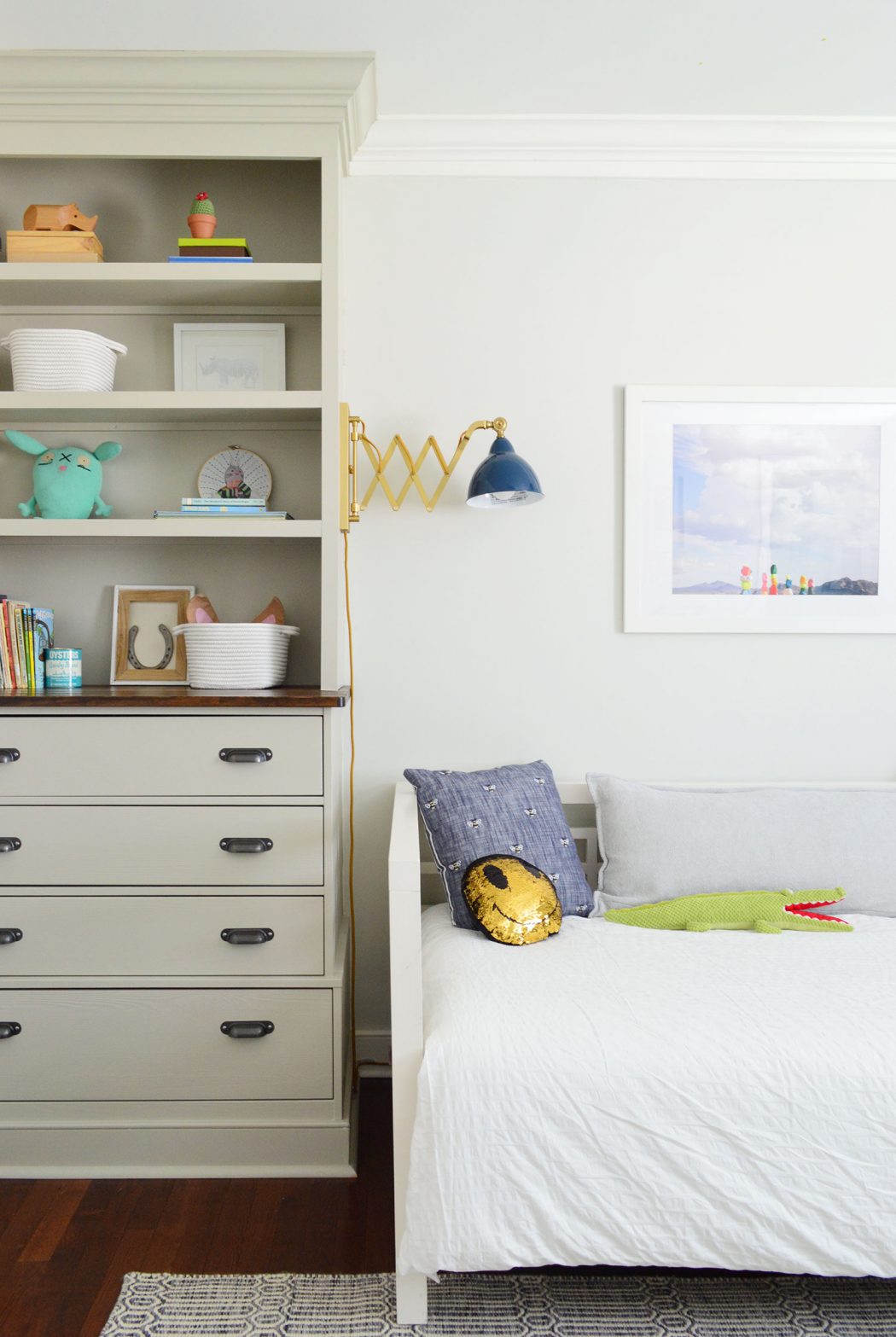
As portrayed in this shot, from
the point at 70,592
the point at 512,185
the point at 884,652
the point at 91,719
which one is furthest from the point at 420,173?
the point at 884,652

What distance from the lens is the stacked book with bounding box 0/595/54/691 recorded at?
2221 mm

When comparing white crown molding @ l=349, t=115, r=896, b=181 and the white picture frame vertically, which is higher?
white crown molding @ l=349, t=115, r=896, b=181

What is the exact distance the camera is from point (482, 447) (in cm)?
242

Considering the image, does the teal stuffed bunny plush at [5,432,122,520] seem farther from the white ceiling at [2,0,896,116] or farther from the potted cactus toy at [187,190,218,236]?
the white ceiling at [2,0,896,116]

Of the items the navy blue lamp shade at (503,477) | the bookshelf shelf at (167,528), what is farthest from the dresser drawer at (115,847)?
the navy blue lamp shade at (503,477)

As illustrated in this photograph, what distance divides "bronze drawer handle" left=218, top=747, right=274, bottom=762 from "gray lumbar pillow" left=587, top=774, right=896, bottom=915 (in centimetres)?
88

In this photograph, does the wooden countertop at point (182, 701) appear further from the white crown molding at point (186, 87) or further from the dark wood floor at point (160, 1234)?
the white crown molding at point (186, 87)

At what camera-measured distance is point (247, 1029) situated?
6.48 feet

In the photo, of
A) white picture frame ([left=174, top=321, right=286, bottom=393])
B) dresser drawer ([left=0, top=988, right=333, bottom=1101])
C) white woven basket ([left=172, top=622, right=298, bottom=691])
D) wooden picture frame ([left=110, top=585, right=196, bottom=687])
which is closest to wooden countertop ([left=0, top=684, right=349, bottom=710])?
white woven basket ([left=172, top=622, right=298, bottom=691])

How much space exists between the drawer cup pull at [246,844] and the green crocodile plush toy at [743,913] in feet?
2.69

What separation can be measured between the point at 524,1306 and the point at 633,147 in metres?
2.62

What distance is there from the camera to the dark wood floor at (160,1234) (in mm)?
1615

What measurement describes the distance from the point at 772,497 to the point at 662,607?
1.37 ft

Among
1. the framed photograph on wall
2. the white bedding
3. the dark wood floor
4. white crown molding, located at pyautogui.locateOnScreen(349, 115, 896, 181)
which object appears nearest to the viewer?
the white bedding
